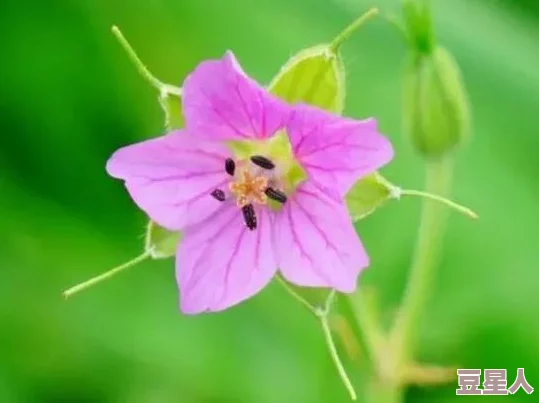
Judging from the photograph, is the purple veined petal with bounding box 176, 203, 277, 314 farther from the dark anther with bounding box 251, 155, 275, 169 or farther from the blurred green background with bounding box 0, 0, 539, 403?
the blurred green background with bounding box 0, 0, 539, 403

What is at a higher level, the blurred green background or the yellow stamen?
the blurred green background

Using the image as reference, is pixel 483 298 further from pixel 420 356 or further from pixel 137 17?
pixel 137 17

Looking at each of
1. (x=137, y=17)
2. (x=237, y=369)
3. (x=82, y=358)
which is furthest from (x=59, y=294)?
(x=137, y=17)

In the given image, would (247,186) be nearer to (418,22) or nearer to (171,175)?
(171,175)

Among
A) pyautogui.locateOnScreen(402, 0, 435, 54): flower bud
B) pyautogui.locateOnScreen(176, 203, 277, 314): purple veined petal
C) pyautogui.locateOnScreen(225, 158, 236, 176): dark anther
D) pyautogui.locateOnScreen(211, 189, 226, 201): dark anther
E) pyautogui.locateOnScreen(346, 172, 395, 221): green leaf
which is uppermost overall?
pyautogui.locateOnScreen(402, 0, 435, 54): flower bud
